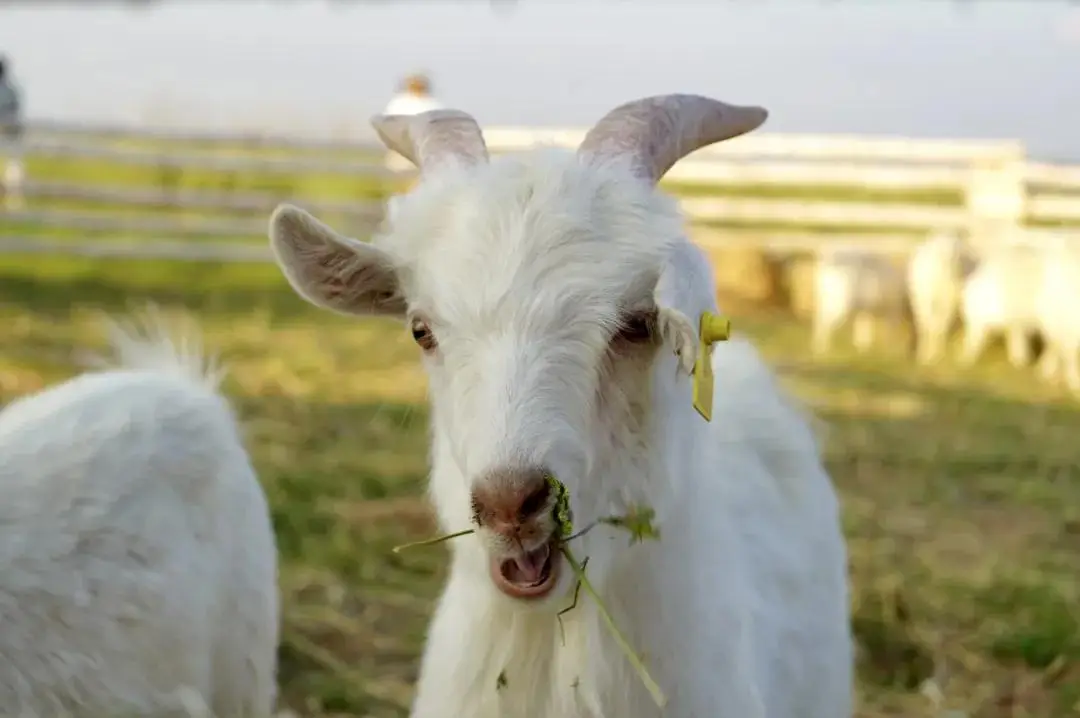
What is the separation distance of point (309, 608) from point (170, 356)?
153cm

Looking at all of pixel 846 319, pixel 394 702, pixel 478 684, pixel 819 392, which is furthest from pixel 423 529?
pixel 846 319

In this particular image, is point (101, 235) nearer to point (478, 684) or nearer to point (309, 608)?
point (309, 608)

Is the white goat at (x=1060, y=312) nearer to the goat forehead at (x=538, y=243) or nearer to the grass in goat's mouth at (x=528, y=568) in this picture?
the goat forehead at (x=538, y=243)

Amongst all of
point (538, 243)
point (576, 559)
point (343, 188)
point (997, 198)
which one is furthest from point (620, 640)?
point (343, 188)

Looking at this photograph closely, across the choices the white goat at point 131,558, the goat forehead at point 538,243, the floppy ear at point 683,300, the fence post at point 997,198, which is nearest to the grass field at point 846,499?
the goat forehead at point 538,243

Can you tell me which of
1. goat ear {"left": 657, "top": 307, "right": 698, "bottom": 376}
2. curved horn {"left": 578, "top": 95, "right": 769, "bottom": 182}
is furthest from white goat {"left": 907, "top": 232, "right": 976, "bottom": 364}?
goat ear {"left": 657, "top": 307, "right": 698, "bottom": 376}

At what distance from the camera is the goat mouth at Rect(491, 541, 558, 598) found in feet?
7.23

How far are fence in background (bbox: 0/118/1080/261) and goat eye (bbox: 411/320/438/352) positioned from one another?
12.3 meters

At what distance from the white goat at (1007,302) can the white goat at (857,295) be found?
2.56ft

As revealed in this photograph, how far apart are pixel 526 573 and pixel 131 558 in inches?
59.8

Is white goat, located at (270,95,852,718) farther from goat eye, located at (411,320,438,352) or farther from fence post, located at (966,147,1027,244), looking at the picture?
fence post, located at (966,147,1027,244)

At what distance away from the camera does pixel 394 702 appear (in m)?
4.42

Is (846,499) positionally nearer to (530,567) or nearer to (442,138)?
(442,138)

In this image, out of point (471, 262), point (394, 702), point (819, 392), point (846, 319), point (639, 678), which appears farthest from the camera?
point (846, 319)
